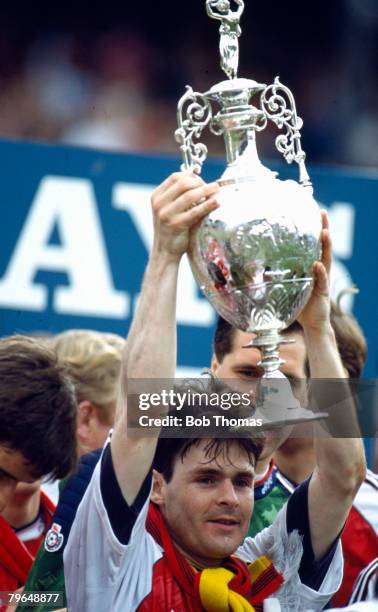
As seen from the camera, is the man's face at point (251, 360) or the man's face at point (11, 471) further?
the man's face at point (251, 360)

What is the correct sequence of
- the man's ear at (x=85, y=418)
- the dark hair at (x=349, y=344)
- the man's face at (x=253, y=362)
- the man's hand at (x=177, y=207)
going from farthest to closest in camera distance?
the man's ear at (x=85, y=418)
the dark hair at (x=349, y=344)
the man's face at (x=253, y=362)
the man's hand at (x=177, y=207)

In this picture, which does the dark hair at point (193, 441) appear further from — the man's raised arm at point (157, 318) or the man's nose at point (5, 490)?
the man's nose at point (5, 490)

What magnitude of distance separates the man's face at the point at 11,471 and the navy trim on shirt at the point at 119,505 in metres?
0.41

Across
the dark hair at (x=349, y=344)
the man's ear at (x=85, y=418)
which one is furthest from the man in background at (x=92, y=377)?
the dark hair at (x=349, y=344)

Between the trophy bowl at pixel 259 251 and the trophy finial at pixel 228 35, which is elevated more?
the trophy finial at pixel 228 35

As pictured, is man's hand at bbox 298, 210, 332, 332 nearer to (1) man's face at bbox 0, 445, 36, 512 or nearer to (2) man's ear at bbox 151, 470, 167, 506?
(2) man's ear at bbox 151, 470, 167, 506

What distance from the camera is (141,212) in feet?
14.7

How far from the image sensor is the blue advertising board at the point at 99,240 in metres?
4.32

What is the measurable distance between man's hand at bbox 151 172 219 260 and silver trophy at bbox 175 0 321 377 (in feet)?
0.13

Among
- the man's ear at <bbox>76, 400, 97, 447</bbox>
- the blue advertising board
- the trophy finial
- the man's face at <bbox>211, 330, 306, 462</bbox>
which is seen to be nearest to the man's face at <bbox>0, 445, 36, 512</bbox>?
the man's face at <bbox>211, 330, 306, 462</bbox>

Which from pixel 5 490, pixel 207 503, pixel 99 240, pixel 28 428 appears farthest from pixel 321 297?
pixel 99 240

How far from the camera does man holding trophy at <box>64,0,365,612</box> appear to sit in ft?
8.06

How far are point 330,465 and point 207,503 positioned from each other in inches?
12.4

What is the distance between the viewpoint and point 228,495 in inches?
103
